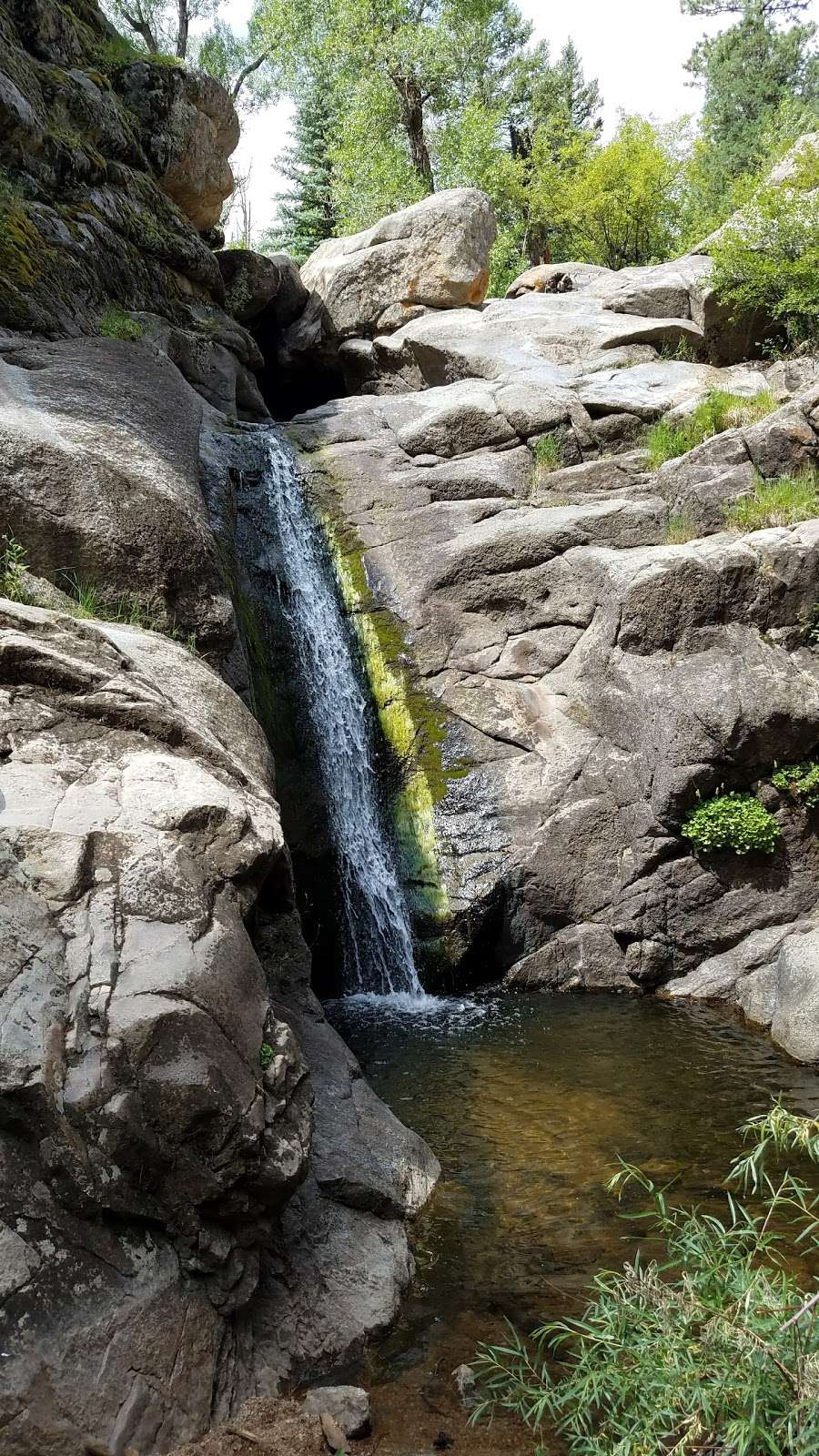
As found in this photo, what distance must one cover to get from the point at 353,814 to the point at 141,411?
16.5 feet

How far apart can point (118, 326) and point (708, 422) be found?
328 inches

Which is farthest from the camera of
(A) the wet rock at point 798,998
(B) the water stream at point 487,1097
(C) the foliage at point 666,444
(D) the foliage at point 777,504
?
(C) the foliage at point 666,444

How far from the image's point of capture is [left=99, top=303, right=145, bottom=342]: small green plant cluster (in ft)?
40.1

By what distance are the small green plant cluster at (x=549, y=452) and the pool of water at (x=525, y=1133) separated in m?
8.08

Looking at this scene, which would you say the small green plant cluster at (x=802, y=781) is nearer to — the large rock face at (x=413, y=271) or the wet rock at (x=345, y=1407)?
the wet rock at (x=345, y=1407)

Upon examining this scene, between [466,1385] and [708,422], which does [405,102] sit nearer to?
[708,422]

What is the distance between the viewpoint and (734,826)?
407 inches

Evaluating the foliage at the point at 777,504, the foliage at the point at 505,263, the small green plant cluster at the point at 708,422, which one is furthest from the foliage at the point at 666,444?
the foliage at the point at 505,263

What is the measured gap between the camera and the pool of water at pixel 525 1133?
4719 millimetres

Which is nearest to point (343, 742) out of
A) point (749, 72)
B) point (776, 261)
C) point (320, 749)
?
point (320, 749)

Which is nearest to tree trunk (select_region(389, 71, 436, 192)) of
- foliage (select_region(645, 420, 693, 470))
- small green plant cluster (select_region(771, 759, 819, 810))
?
foliage (select_region(645, 420, 693, 470))

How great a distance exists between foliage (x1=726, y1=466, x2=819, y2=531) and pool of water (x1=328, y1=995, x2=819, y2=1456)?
5.96m

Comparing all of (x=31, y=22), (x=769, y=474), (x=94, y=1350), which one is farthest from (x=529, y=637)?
(x=31, y=22)

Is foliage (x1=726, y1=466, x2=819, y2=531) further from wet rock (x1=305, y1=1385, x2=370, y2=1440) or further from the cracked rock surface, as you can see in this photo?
wet rock (x1=305, y1=1385, x2=370, y2=1440)
